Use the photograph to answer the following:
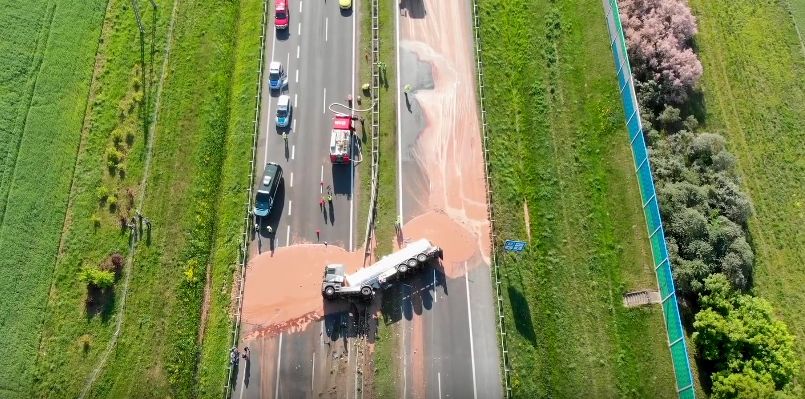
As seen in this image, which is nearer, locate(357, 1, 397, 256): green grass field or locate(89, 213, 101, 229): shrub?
locate(89, 213, 101, 229): shrub

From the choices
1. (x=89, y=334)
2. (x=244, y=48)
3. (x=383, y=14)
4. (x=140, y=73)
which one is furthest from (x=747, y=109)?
(x=89, y=334)

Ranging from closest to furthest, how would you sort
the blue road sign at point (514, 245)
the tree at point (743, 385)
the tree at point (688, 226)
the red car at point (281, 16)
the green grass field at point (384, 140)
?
the tree at point (743, 385) < the blue road sign at point (514, 245) < the tree at point (688, 226) < the green grass field at point (384, 140) < the red car at point (281, 16)

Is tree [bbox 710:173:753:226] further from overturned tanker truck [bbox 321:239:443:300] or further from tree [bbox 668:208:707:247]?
overturned tanker truck [bbox 321:239:443:300]

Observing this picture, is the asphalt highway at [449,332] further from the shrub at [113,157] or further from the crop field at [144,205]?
the shrub at [113,157]

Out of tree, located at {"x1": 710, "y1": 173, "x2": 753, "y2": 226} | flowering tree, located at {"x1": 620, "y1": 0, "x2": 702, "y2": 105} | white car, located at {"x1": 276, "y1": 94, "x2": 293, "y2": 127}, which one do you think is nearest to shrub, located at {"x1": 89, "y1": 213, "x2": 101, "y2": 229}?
white car, located at {"x1": 276, "y1": 94, "x2": 293, "y2": 127}

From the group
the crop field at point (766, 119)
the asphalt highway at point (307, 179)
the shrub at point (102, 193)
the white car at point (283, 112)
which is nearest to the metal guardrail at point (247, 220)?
the asphalt highway at point (307, 179)

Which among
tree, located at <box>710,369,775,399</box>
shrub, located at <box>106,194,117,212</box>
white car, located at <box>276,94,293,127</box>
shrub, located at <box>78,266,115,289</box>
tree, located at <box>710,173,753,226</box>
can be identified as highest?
white car, located at <box>276,94,293,127</box>

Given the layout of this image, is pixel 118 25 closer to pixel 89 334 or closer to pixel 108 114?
pixel 108 114
